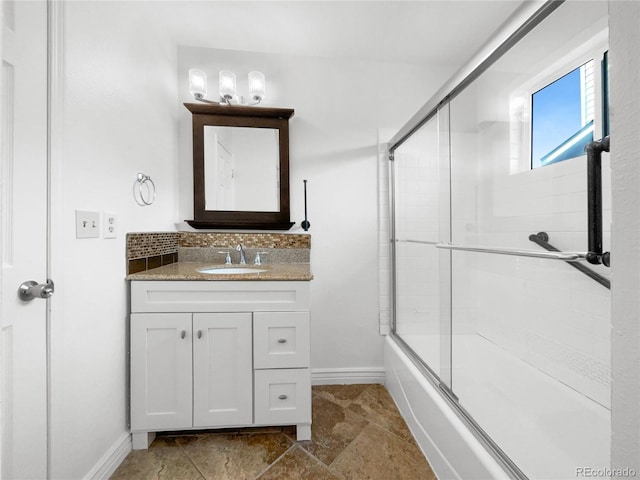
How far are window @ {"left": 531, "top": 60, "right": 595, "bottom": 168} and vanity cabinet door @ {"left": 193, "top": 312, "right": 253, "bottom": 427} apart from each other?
153 centimetres

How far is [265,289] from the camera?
1.57m

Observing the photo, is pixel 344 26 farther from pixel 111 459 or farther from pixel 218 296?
pixel 111 459

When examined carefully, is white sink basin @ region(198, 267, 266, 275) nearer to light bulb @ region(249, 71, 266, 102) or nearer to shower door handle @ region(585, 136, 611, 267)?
light bulb @ region(249, 71, 266, 102)

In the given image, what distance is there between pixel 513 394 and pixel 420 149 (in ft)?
4.34

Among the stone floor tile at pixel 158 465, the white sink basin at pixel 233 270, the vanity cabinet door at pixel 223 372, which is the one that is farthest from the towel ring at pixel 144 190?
the stone floor tile at pixel 158 465

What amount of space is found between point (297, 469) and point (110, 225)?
1.32 meters

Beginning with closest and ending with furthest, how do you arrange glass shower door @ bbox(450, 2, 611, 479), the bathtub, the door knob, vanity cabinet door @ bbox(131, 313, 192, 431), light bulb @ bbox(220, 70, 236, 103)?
the door knob
the bathtub
glass shower door @ bbox(450, 2, 611, 479)
vanity cabinet door @ bbox(131, 313, 192, 431)
light bulb @ bbox(220, 70, 236, 103)

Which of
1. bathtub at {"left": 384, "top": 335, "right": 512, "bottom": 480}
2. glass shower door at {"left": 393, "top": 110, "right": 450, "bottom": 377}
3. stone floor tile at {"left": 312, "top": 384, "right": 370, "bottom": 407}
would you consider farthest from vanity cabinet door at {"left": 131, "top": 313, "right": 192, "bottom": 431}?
glass shower door at {"left": 393, "top": 110, "right": 450, "bottom": 377}

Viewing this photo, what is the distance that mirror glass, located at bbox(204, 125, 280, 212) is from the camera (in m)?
2.13

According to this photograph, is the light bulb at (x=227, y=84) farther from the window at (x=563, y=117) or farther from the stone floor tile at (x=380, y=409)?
the stone floor tile at (x=380, y=409)

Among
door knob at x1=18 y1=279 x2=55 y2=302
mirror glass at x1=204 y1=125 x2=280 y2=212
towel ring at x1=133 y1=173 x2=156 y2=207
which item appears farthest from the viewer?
mirror glass at x1=204 y1=125 x2=280 y2=212

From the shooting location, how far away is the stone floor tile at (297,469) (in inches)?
54.6

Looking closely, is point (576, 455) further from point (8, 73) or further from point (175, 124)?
point (175, 124)

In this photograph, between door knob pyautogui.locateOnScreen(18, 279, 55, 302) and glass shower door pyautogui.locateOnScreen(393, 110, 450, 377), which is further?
glass shower door pyautogui.locateOnScreen(393, 110, 450, 377)
